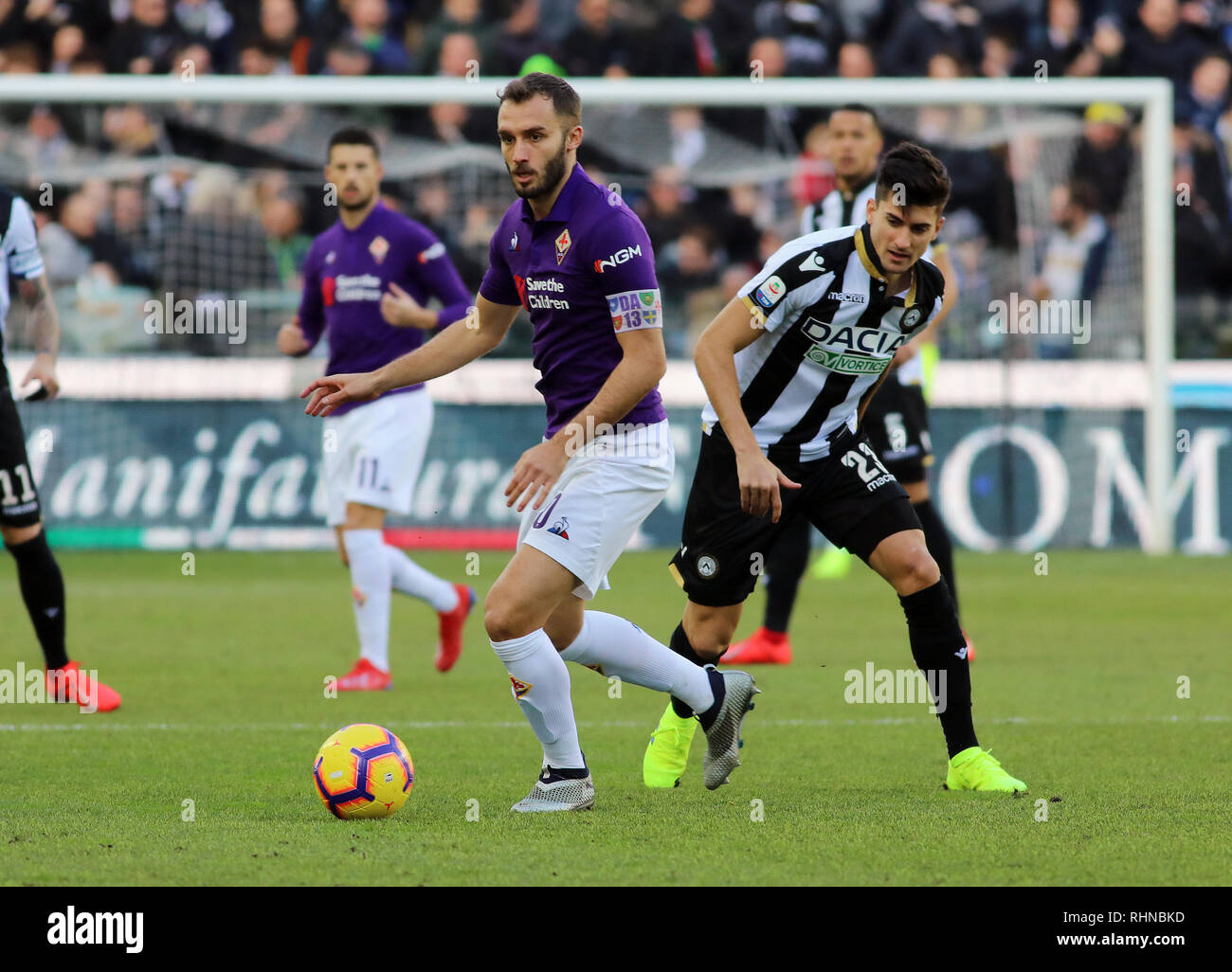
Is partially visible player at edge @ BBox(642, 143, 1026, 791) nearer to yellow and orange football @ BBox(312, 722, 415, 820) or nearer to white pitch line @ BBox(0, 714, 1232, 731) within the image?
yellow and orange football @ BBox(312, 722, 415, 820)

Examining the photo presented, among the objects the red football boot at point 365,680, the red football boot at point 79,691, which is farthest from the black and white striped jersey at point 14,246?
the red football boot at point 365,680

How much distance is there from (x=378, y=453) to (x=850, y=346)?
139 inches

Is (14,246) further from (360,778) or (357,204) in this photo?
(360,778)

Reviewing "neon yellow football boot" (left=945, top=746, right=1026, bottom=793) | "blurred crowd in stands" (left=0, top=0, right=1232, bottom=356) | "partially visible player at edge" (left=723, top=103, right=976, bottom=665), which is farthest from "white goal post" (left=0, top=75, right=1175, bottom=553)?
"neon yellow football boot" (left=945, top=746, right=1026, bottom=793)

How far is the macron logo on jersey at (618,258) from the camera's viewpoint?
5.15 metres

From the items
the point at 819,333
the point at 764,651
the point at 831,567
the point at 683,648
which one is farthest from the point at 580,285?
the point at 831,567

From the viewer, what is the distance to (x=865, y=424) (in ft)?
29.3

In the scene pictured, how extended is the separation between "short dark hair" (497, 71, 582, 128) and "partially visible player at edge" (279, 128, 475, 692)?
3.45m

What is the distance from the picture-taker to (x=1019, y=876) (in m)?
4.26

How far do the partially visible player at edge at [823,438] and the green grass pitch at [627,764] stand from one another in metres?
0.47
